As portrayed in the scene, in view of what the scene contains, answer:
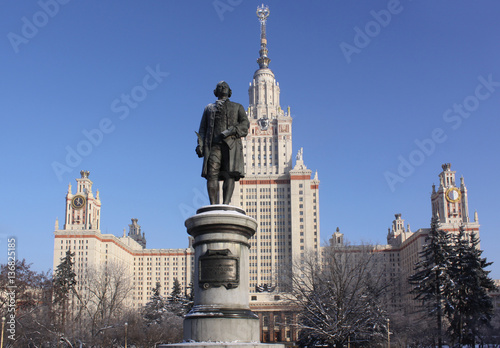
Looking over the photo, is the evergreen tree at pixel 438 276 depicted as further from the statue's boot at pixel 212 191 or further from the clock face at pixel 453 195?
the clock face at pixel 453 195

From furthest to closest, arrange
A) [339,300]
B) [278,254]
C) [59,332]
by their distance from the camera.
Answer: [278,254], [59,332], [339,300]

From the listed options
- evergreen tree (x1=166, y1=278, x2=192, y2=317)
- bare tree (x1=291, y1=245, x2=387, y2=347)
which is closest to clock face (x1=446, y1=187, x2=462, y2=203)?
evergreen tree (x1=166, y1=278, x2=192, y2=317)

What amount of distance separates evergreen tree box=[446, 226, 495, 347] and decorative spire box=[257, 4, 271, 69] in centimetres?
11023

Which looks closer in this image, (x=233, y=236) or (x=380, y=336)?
(x=233, y=236)

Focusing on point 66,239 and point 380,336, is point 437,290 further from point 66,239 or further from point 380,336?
point 66,239

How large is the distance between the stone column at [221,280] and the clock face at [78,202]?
436 ft

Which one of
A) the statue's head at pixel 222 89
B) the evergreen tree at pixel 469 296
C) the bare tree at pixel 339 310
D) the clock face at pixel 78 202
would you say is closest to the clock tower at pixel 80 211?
the clock face at pixel 78 202

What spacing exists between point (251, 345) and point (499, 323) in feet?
244

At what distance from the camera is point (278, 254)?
13288 cm

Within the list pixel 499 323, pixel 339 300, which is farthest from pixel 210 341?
pixel 499 323

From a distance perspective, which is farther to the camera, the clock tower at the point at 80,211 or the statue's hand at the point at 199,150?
the clock tower at the point at 80,211

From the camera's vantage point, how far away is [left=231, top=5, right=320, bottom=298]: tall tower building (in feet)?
432

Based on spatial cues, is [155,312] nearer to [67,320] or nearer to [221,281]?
[67,320]

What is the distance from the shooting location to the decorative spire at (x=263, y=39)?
14610 centimetres
